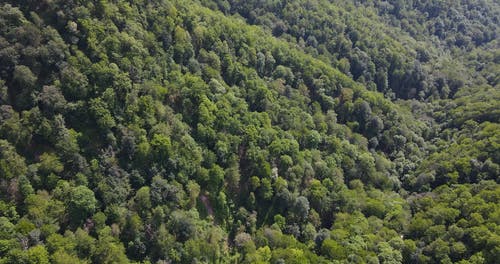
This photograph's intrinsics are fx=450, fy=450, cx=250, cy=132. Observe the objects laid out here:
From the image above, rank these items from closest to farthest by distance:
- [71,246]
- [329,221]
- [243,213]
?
1. [71,246]
2. [243,213]
3. [329,221]

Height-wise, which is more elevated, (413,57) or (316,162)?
(413,57)

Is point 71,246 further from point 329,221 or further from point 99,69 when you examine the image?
point 329,221

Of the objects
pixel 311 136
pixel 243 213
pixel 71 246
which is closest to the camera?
pixel 71 246

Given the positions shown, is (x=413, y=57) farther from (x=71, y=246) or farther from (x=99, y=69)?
(x=71, y=246)

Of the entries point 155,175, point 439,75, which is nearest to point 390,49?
point 439,75

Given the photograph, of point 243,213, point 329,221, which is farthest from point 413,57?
point 243,213

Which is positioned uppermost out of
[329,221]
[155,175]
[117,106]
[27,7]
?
[27,7]

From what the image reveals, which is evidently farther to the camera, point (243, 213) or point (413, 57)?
point (413, 57)
